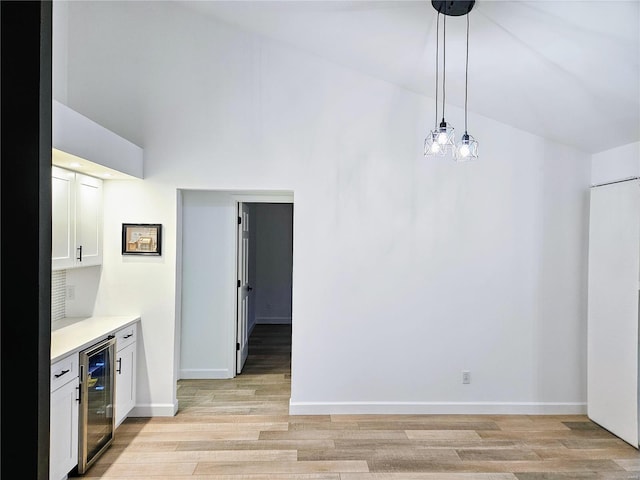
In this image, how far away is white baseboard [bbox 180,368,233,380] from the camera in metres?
4.87

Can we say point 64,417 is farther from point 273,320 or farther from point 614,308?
point 273,320

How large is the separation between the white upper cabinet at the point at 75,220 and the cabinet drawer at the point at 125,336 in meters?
0.62

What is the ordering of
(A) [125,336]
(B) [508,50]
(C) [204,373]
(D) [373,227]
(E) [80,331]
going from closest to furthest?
(B) [508,50]
(E) [80,331]
(A) [125,336]
(D) [373,227]
(C) [204,373]

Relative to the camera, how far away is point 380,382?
396 centimetres

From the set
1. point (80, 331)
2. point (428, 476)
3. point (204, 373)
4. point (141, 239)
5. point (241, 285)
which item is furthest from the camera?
point (241, 285)

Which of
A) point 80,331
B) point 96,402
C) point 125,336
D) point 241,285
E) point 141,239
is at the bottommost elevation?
point 96,402

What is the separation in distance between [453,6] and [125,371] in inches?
141

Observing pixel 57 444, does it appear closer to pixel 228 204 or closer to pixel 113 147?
pixel 113 147

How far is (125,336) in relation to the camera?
3582mm

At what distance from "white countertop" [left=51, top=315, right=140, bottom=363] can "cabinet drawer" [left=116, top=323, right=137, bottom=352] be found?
50mm

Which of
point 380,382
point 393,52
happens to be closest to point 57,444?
point 380,382

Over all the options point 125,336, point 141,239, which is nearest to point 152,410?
point 125,336

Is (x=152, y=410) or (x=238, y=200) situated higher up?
(x=238, y=200)

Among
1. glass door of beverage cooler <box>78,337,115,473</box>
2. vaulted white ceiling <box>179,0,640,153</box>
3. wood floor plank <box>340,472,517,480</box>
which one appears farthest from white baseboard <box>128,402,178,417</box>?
vaulted white ceiling <box>179,0,640,153</box>
